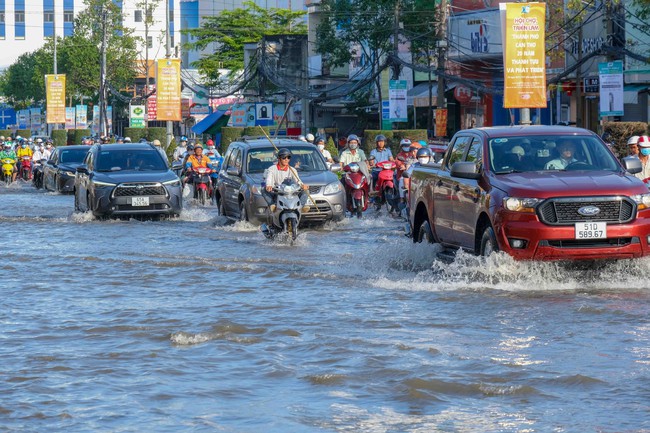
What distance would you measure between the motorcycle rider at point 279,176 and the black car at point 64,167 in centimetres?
1878

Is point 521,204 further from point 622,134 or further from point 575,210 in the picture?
point 622,134

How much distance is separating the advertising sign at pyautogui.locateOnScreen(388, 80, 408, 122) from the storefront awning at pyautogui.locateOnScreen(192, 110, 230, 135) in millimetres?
39596

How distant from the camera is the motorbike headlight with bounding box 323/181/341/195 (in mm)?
21906

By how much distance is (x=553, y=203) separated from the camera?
12758 mm

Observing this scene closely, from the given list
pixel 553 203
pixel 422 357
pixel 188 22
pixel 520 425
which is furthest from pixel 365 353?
pixel 188 22

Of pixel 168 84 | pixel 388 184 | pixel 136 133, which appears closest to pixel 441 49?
pixel 168 84

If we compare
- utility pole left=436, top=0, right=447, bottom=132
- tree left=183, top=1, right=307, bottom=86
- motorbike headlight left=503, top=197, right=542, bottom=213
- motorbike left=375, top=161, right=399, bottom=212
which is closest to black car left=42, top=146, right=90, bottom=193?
utility pole left=436, top=0, right=447, bottom=132

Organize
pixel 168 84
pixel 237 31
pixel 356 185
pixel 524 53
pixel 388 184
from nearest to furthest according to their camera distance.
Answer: pixel 356 185
pixel 388 184
pixel 524 53
pixel 168 84
pixel 237 31

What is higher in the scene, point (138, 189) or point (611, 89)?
point (611, 89)

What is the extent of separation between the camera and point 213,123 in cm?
7988

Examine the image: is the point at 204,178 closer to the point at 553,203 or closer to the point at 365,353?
the point at 553,203

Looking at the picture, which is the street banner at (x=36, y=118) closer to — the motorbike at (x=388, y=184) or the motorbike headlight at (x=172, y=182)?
the motorbike headlight at (x=172, y=182)

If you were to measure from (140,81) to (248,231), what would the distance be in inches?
3485

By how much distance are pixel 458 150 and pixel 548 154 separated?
1490mm
